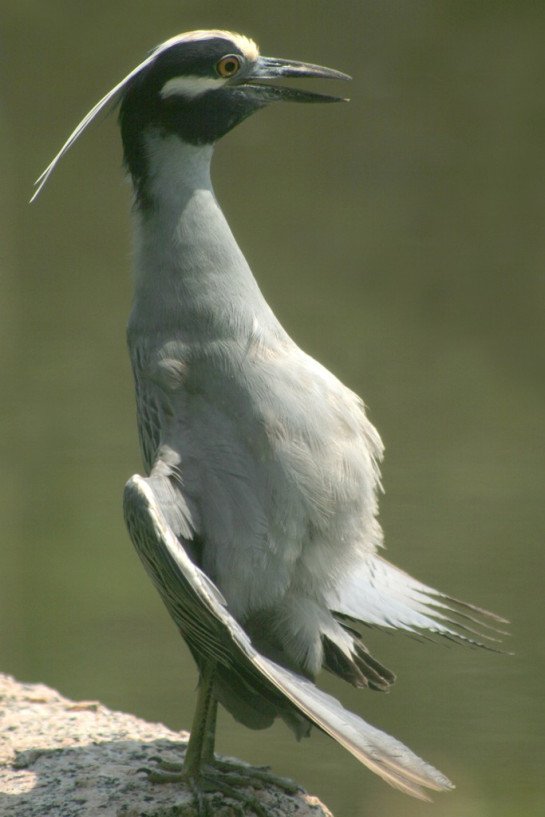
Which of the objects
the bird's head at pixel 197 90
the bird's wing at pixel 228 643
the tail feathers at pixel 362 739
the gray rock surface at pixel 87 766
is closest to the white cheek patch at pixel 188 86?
the bird's head at pixel 197 90

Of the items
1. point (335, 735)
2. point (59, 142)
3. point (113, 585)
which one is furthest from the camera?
point (59, 142)

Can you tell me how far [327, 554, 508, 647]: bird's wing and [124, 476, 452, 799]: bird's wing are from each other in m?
0.14

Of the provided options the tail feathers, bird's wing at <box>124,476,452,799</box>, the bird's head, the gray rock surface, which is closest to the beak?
the bird's head

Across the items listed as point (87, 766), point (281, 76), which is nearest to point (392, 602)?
point (87, 766)

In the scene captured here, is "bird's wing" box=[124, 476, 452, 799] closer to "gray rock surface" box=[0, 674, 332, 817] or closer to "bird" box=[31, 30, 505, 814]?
"bird" box=[31, 30, 505, 814]

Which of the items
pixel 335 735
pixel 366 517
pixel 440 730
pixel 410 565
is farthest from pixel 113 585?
pixel 335 735

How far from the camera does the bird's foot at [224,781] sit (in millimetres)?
1039

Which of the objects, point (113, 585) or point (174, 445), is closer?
point (174, 445)

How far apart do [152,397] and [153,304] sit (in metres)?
0.08

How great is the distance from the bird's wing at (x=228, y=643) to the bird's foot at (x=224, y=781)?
0.11 metres

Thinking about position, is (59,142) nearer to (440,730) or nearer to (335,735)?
(440,730)

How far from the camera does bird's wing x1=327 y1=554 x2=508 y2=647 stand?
3.66 feet

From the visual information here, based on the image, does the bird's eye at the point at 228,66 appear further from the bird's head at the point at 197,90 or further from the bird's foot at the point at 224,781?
the bird's foot at the point at 224,781

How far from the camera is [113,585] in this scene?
248 centimetres
